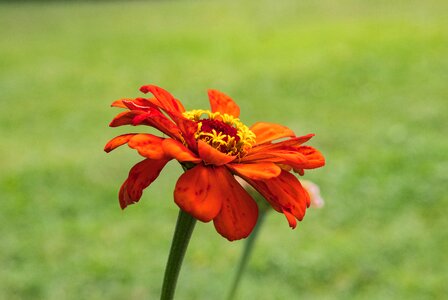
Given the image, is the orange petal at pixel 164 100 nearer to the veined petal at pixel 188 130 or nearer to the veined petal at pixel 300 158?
the veined petal at pixel 188 130

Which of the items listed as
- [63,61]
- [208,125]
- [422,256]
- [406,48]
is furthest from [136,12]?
[208,125]

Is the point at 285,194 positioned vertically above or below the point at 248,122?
above

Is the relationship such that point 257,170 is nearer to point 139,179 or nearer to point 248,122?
point 139,179

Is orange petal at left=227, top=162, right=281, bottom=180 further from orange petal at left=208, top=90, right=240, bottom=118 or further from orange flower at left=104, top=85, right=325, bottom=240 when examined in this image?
orange petal at left=208, top=90, right=240, bottom=118

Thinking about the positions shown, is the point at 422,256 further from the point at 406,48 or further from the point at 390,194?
the point at 406,48

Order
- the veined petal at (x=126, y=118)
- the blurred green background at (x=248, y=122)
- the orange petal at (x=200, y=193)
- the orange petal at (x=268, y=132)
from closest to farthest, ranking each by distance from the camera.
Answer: the orange petal at (x=200, y=193), the veined petal at (x=126, y=118), the orange petal at (x=268, y=132), the blurred green background at (x=248, y=122)

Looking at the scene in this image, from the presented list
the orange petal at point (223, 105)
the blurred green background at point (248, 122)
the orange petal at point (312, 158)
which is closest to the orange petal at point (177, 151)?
the orange petal at point (312, 158)

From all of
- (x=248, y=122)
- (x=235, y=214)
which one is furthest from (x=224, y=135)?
(x=248, y=122)

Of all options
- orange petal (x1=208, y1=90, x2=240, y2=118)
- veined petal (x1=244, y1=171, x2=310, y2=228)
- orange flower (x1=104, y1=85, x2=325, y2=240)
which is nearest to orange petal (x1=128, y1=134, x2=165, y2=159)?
orange flower (x1=104, y1=85, x2=325, y2=240)
